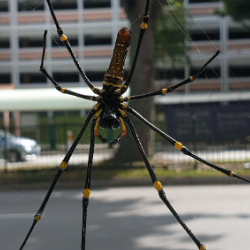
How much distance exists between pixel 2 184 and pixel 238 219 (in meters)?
7.26

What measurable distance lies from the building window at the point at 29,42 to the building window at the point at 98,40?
394cm

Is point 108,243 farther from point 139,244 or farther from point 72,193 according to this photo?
point 72,193

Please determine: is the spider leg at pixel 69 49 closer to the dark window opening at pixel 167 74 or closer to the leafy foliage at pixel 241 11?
the leafy foliage at pixel 241 11

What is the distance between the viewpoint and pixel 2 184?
46.7ft

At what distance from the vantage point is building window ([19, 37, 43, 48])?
A: 146 feet

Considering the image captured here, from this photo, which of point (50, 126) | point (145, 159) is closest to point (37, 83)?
point (50, 126)

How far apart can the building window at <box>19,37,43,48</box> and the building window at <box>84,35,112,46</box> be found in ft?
12.9

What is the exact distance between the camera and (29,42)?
4509 cm

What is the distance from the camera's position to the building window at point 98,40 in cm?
4534

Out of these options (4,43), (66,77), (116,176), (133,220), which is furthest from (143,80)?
(4,43)

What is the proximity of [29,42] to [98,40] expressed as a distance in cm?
580

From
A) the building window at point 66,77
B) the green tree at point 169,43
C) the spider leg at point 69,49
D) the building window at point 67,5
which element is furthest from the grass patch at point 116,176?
the building window at point 66,77

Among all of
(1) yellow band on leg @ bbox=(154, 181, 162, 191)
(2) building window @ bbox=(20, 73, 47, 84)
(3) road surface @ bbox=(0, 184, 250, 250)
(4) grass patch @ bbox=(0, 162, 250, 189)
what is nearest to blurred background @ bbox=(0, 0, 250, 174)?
(2) building window @ bbox=(20, 73, 47, 84)

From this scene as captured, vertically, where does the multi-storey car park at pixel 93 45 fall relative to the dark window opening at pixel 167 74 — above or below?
above
